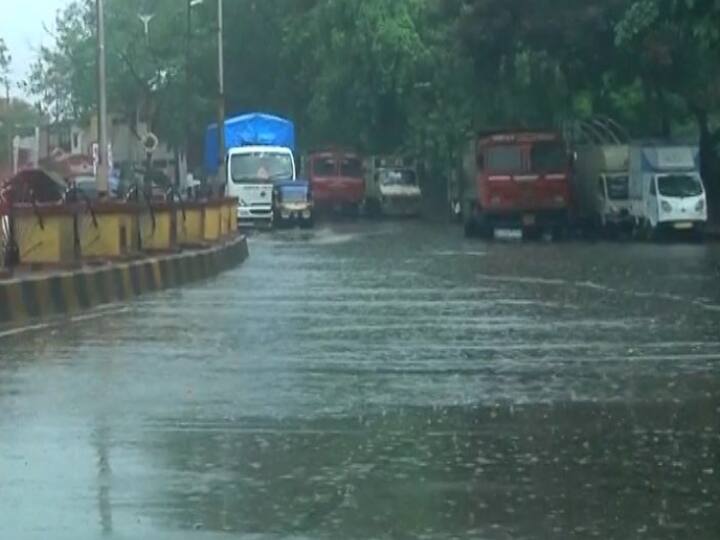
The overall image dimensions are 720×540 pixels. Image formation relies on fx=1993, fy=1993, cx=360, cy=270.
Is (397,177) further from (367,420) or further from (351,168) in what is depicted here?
(367,420)

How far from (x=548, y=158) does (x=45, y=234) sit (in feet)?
94.0

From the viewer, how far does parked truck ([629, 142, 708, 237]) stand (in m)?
→ 50.1

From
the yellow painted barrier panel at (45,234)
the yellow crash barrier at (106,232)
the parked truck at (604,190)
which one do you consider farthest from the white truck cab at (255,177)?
the yellow painted barrier panel at (45,234)

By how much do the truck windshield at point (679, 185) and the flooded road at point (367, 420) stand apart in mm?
24317

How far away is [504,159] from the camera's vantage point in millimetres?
53750

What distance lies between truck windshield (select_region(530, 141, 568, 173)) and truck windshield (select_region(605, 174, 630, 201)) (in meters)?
2.21

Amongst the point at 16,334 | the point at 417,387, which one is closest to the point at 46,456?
the point at 417,387

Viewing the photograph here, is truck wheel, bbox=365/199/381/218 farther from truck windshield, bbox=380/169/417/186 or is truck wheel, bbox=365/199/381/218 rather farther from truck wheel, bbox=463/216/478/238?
truck wheel, bbox=463/216/478/238

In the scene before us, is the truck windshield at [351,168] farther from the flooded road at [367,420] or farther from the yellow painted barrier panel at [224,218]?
the flooded road at [367,420]

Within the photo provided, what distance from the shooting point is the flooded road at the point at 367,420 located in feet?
33.0

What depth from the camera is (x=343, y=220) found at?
252 feet

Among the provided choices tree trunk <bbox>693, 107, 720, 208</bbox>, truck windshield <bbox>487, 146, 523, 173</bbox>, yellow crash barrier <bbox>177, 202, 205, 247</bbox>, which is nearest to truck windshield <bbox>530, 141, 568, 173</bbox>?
truck windshield <bbox>487, 146, 523, 173</bbox>

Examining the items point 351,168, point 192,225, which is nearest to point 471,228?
point 192,225

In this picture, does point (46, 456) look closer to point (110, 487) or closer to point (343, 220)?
point (110, 487)
